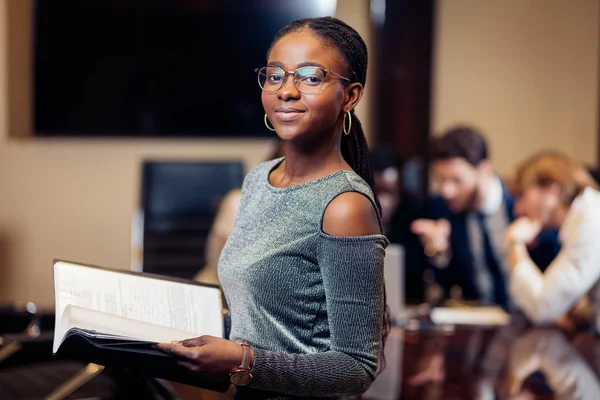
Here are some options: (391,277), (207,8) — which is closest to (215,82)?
(207,8)

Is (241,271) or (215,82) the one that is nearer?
(241,271)

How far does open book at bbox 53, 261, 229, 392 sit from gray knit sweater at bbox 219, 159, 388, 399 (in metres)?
0.08

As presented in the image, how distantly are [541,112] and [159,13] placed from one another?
2479 mm

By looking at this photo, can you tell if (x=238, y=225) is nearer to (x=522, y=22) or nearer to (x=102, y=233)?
(x=102, y=233)

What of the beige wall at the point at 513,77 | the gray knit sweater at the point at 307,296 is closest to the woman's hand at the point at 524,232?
the gray knit sweater at the point at 307,296

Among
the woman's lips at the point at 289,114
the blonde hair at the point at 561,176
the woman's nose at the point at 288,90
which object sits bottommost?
the blonde hair at the point at 561,176

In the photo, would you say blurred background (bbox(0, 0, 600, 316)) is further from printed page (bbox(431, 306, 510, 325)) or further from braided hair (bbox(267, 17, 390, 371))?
braided hair (bbox(267, 17, 390, 371))

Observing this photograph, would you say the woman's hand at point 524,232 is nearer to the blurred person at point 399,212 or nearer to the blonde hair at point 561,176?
the blonde hair at point 561,176

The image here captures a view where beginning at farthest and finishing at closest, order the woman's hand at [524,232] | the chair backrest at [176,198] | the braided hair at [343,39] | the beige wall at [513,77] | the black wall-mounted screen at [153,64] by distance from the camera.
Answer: the beige wall at [513,77] → the black wall-mounted screen at [153,64] → the chair backrest at [176,198] → the woman's hand at [524,232] → the braided hair at [343,39]

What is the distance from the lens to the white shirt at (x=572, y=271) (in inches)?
98.0

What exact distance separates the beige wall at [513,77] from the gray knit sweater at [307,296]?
4.33m

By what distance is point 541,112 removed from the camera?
17.4 feet

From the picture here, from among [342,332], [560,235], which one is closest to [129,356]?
[342,332]

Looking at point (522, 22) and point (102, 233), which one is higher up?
point (522, 22)
